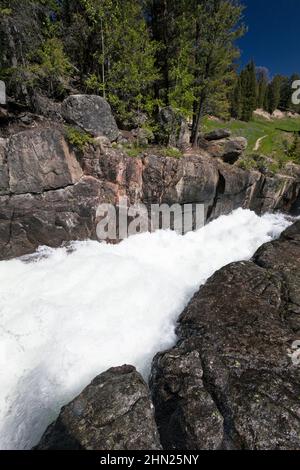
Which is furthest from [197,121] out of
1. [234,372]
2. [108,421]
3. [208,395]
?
[108,421]

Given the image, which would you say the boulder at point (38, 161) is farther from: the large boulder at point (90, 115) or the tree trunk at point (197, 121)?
the tree trunk at point (197, 121)

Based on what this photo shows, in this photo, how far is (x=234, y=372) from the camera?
496 centimetres

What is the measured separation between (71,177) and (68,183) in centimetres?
27

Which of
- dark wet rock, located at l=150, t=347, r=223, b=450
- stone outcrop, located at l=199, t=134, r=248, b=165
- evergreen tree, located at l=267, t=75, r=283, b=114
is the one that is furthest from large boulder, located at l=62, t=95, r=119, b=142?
evergreen tree, located at l=267, t=75, r=283, b=114

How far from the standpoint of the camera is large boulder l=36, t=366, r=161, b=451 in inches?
153

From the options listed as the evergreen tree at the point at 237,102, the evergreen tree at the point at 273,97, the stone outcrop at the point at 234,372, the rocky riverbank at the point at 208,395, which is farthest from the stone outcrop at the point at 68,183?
the evergreen tree at the point at 273,97

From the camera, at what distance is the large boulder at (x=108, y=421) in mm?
3887

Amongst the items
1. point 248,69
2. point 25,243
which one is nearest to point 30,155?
point 25,243

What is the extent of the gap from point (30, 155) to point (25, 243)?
322 centimetres

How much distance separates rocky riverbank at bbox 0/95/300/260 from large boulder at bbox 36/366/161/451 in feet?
21.1

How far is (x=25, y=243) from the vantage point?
9.33 m

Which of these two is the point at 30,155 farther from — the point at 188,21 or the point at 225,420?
the point at 188,21

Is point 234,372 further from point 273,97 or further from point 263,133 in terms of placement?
point 273,97

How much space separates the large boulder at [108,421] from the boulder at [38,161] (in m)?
7.16
